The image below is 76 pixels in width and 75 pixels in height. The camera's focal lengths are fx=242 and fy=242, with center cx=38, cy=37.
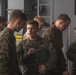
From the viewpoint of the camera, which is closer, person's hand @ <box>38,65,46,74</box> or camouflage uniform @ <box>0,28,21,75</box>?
camouflage uniform @ <box>0,28,21,75</box>

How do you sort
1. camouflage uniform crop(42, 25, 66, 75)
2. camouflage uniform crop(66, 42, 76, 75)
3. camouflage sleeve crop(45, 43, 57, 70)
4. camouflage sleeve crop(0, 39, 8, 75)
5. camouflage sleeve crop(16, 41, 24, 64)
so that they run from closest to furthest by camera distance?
camouflage sleeve crop(0, 39, 8, 75) < camouflage sleeve crop(16, 41, 24, 64) < camouflage sleeve crop(45, 43, 57, 70) < camouflage uniform crop(42, 25, 66, 75) < camouflage uniform crop(66, 42, 76, 75)

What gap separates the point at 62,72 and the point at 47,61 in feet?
1.38

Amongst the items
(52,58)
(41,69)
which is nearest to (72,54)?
(52,58)

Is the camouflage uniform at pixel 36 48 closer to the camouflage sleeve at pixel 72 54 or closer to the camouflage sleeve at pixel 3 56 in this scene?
the camouflage sleeve at pixel 3 56

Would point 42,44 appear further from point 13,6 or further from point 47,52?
point 13,6

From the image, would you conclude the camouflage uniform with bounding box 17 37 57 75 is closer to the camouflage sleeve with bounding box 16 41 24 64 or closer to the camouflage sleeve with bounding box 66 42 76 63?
the camouflage sleeve with bounding box 16 41 24 64

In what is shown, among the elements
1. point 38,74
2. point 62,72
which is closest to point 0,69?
point 38,74

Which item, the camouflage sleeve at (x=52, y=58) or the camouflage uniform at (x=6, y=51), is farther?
the camouflage sleeve at (x=52, y=58)

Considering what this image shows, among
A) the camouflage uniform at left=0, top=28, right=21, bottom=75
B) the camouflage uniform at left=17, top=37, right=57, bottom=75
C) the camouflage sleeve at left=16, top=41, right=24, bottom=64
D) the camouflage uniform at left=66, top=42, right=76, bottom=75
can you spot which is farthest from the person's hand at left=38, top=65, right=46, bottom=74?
the camouflage uniform at left=66, top=42, right=76, bottom=75

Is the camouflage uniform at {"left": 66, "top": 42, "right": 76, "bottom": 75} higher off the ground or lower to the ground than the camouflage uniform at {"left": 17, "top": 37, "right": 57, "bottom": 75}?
lower

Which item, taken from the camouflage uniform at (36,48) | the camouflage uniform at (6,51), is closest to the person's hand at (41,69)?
the camouflage uniform at (36,48)

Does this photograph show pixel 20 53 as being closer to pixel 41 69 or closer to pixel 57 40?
pixel 41 69

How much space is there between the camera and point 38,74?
2887 millimetres

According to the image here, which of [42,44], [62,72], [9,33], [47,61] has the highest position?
[9,33]
